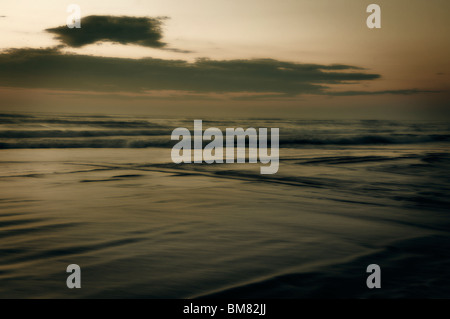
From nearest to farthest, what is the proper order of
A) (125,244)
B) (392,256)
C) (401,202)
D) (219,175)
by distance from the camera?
(392,256) → (125,244) → (401,202) → (219,175)

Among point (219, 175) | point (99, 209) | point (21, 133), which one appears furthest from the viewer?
point (21, 133)

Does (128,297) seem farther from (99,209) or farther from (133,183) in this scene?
(133,183)

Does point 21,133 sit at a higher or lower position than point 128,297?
higher

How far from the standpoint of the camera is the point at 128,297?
2357 mm

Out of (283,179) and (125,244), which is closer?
(125,244)

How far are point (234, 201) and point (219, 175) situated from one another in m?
2.32

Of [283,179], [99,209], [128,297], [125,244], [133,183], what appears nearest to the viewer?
[128,297]

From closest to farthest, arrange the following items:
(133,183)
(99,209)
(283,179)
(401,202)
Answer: (99,209)
(401,202)
(133,183)
(283,179)

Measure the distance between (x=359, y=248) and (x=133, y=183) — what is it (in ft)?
12.5

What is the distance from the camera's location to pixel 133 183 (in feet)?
20.5

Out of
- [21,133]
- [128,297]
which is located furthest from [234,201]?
[21,133]

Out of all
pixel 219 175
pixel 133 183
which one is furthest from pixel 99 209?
pixel 219 175

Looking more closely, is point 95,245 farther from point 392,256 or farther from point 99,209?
point 392,256

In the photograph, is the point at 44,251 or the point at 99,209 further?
the point at 99,209
